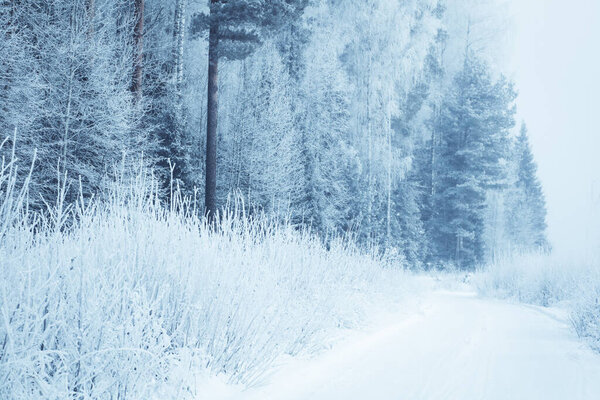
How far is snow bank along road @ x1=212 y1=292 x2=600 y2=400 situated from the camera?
3.29 m

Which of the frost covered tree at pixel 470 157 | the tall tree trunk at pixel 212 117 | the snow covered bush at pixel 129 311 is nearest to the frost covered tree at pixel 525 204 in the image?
the frost covered tree at pixel 470 157

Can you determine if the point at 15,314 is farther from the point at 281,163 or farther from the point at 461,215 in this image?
the point at 461,215

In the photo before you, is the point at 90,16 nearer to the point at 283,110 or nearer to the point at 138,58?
the point at 138,58

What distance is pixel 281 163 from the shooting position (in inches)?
658

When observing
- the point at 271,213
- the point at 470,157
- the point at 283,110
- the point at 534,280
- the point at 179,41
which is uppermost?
the point at 179,41

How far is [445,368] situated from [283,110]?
14.2 metres

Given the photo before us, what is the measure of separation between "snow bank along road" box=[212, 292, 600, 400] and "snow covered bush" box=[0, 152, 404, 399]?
32cm

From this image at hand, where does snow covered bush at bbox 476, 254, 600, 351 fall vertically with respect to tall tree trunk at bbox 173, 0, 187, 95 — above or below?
below

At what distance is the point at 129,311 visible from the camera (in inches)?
101

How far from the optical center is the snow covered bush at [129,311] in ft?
7.15

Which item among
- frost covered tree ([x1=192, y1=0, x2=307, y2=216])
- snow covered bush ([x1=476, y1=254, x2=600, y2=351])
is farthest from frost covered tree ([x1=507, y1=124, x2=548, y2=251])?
frost covered tree ([x1=192, y1=0, x2=307, y2=216])

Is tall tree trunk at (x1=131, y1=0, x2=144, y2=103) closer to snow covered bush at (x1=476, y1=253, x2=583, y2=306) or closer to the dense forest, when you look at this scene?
the dense forest

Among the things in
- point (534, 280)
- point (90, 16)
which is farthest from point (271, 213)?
point (534, 280)

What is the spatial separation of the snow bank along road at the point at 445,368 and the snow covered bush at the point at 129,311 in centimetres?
32
